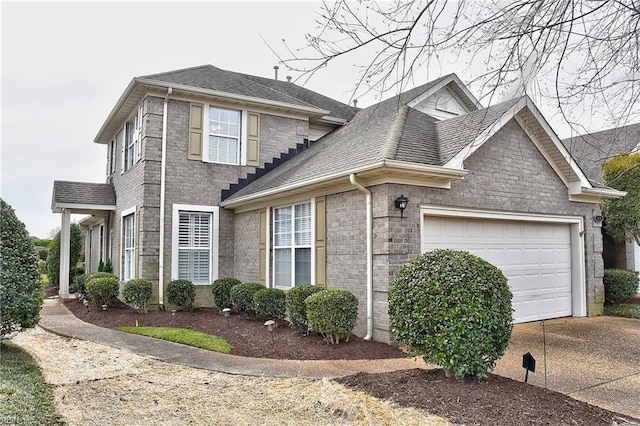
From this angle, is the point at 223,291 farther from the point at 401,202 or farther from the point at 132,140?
the point at 132,140

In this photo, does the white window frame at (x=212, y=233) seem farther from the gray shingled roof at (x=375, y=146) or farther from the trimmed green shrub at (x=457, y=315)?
the trimmed green shrub at (x=457, y=315)

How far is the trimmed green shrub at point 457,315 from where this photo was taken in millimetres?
4855

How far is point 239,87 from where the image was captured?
13.5 m

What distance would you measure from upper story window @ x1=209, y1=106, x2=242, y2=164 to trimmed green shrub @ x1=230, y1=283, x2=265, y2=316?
3.92 m

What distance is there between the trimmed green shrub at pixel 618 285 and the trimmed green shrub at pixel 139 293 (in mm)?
11694

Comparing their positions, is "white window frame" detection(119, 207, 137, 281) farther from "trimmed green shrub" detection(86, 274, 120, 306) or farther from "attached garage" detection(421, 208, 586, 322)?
"attached garage" detection(421, 208, 586, 322)

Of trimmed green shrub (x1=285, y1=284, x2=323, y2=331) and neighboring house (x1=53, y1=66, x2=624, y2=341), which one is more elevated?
neighboring house (x1=53, y1=66, x2=624, y2=341)

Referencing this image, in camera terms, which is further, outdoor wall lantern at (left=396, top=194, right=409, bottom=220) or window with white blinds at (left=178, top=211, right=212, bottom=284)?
window with white blinds at (left=178, top=211, right=212, bottom=284)

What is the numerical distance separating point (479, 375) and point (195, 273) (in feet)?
29.6

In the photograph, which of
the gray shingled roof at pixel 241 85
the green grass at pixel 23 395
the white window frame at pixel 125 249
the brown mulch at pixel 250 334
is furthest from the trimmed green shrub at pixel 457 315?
the white window frame at pixel 125 249

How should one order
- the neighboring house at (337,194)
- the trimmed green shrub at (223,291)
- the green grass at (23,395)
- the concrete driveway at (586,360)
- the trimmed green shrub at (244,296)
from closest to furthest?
the green grass at (23,395)
the concrete driveway at (586,360)
the neighboring house at (337,194)
the trimmed green shrub at (244,296)
the trimmed green shrub at (223,291)

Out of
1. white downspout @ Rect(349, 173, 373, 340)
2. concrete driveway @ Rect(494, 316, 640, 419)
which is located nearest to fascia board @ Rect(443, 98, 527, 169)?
white downspout @ Rect(349, 173, 373, 340)

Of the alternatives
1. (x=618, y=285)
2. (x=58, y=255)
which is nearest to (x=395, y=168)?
(x=618, y=285)

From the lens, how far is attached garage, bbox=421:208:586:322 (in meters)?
8.79
